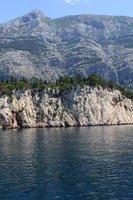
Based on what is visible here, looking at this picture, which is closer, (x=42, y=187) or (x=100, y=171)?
(x=42, y=187)

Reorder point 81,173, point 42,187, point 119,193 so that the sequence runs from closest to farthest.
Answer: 1. point 119,193
2. point 42,187
3. point 81,173

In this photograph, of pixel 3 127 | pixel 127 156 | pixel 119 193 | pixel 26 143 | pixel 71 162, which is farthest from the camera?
pixel 3 127

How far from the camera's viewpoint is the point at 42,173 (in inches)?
2477

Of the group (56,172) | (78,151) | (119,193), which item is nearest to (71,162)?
(56,172)

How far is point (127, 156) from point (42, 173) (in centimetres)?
2594

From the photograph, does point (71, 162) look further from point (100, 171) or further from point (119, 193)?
point (119, 193)

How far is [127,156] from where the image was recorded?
268 ft

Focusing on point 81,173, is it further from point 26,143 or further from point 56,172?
point 26,143

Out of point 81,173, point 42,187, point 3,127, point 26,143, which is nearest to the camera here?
point 42,187

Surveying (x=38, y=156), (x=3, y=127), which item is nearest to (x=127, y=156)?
(x=38, y=156)

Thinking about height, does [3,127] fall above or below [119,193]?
above

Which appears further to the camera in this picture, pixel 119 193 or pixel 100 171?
pixel 100 171

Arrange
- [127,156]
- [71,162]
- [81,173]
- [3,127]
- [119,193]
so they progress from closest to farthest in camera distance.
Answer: [119,193] < [81,173] < [71,162] < [127,156] < [3,127]

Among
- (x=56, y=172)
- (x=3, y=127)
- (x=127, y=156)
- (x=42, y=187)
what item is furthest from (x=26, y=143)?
(x=3, y=127)
